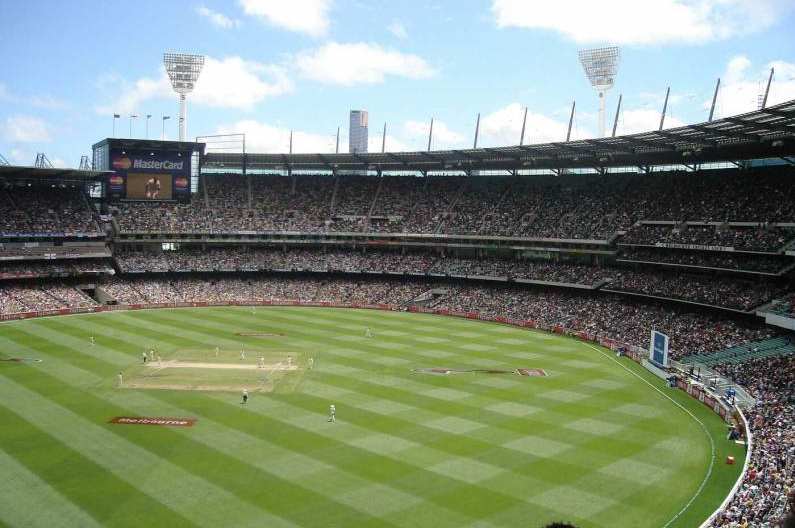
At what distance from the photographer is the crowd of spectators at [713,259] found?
168ft

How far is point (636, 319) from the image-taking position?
5847cm

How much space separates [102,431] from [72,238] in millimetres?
52628

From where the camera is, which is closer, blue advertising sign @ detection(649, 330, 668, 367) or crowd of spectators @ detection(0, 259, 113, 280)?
blue advertising sign @ detection(649, 330, 668, 367)

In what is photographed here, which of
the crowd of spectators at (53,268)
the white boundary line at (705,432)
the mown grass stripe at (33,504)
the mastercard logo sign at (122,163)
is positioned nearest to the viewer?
the mown grass stripe at (33,504)

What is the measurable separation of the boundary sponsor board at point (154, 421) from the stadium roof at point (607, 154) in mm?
39093

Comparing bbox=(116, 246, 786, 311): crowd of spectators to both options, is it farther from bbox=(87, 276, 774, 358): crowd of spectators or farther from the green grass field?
the green grass field

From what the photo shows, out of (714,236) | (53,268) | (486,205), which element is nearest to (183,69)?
(53,268)

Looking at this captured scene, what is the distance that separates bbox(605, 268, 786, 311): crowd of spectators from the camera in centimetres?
5016

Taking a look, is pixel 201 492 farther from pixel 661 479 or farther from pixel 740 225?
pixel 740 225

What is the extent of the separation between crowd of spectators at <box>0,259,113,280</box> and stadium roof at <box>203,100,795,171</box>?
21.9m

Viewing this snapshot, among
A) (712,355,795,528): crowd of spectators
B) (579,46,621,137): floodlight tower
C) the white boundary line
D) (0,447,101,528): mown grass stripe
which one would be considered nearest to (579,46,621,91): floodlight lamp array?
(579,46,621,137): floodlight tower

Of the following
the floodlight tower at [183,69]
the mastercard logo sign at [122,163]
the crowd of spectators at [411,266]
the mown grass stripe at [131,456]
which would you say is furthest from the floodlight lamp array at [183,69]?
the mown grass stripe at [131,456]

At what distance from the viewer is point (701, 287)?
2179 inches

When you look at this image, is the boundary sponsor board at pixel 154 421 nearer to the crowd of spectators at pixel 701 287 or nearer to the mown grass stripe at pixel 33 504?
the mown grass stripe at pixel 33 504
